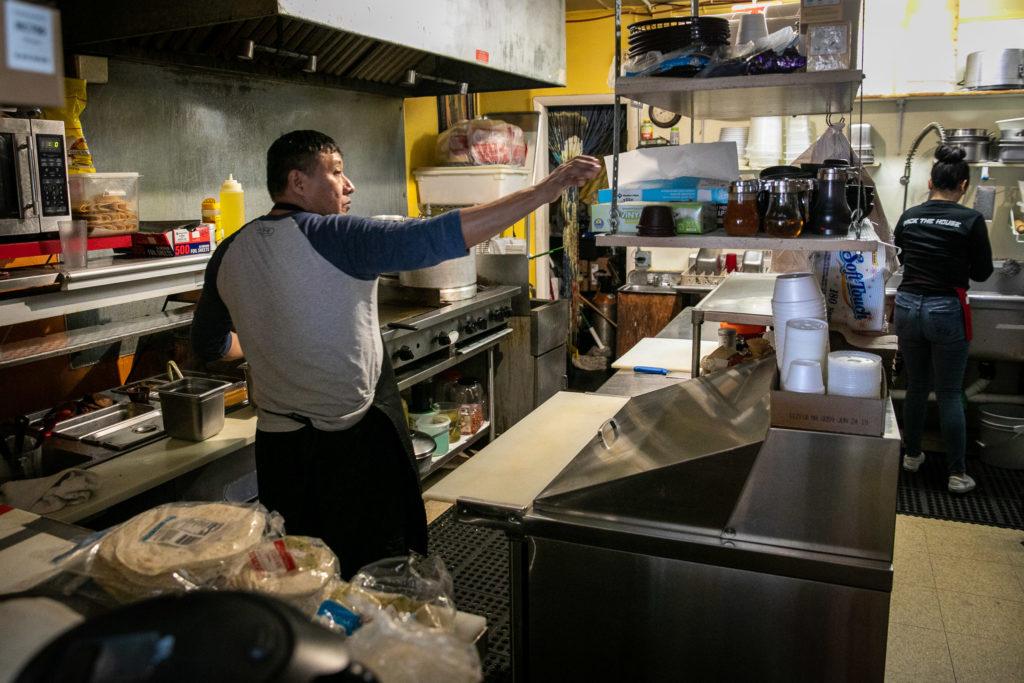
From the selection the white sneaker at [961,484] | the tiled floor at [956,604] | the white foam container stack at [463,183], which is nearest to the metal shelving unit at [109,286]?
the white foam container stack at [463,183]

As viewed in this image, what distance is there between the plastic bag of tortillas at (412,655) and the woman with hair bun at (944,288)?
12.5 ft

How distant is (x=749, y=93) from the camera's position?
219 cm

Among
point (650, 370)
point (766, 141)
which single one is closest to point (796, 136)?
point (766, 141)

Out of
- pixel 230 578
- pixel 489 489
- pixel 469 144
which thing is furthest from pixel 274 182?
pixel 469 144

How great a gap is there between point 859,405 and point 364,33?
2003mm

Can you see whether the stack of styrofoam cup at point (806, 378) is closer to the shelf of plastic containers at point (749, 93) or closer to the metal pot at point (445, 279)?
A: the shelf of plastic containers at point (749, 93)

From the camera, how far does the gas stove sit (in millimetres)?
3666

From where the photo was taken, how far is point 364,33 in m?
2.74

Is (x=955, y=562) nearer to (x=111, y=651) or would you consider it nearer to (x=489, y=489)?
(x=489, y=489)

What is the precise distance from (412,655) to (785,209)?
4.83ft

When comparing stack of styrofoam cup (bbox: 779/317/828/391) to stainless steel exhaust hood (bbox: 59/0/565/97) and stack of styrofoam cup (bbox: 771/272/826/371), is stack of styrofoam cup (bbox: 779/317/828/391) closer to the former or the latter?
stack of styrofoam cup (bbox: 771/272/826/371)

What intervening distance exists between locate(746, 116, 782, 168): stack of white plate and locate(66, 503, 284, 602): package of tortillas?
4.97 metres

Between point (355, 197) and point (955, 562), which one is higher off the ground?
point (355, 197)

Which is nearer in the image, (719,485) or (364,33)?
(719,485)
